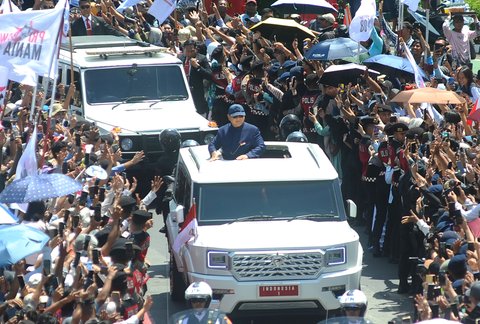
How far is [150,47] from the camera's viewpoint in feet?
76.5

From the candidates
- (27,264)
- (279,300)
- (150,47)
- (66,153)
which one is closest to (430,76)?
(150,47)

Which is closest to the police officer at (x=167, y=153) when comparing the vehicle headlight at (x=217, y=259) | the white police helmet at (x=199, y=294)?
the vehicle headlight at (x=217, y=259)

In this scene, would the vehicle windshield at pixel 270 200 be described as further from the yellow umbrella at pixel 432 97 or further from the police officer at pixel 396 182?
the yellow umbrella at pixel 432 97

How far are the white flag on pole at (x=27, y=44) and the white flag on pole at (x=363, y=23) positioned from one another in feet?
23.1

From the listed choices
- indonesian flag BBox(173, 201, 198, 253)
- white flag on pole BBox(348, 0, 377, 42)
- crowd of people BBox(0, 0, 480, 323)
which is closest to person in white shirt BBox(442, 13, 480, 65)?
crowd of people BBox(0, 0, 480, 323)

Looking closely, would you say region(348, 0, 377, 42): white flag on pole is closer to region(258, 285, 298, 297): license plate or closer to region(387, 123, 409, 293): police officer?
region(387, 123, 409, 293): police officer

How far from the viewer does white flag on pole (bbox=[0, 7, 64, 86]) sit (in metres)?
15.1

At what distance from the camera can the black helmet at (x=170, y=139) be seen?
20.4 metres

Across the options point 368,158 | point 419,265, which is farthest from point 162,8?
point 419,265

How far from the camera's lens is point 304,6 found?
2616 cm

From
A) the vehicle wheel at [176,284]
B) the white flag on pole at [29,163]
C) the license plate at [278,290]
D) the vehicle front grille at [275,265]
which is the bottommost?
the vehicle wheel at [176,284]

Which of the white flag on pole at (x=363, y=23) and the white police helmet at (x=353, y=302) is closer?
the white police helmet at (x=353, y=302)

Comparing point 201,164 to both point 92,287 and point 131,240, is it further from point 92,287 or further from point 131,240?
point 92,287

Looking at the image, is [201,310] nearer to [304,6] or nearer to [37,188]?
[37,188]
